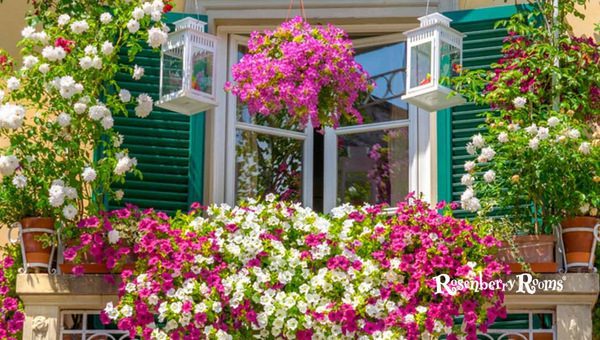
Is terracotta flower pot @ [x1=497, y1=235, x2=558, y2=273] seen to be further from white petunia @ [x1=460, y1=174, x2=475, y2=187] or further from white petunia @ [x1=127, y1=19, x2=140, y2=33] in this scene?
white petunia @ [x1=127, y1=19, x2=140, y2=33]

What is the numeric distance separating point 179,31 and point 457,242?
205 centimetres

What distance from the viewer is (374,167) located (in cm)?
920

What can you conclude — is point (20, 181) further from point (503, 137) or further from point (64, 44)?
point (503, 137)

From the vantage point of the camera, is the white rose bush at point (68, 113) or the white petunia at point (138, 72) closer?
the white rose bush at point (68, 113)

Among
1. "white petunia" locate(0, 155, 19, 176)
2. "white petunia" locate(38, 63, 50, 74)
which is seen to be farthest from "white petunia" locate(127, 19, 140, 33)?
"white petunia" locate(0, 155, 19, 176)

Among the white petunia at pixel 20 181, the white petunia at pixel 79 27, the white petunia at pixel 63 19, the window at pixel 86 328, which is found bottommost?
the window at pixel 86 328

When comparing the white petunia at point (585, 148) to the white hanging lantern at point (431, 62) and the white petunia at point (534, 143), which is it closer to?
the white petunia at point (534, 143)

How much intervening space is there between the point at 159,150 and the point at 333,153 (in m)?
1.14

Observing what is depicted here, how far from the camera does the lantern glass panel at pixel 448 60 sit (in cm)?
823

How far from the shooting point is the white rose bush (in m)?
7.94

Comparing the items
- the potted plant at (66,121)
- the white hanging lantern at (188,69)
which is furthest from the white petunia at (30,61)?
the white hanging lantern at (188,69)

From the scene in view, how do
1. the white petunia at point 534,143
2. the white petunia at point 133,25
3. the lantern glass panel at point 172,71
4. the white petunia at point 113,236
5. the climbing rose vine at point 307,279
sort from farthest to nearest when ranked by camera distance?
the lantern glass panel at point 172,71
the white petunia at point 133,25
the white petunia at point 534,143
the white petunia at point 113,236
the climbing rose vine at point 307,279

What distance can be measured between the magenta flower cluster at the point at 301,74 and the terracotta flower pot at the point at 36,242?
4.30 feet

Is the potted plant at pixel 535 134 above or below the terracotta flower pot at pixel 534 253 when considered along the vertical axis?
above
